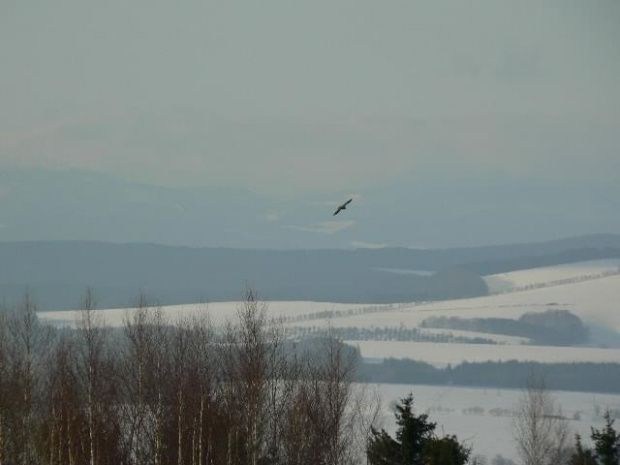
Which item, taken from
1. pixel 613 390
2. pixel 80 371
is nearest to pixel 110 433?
pixel 80 371

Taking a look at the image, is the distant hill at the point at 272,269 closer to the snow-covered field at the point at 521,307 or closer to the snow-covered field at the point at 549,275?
the snow-covered field at the point at 549,275

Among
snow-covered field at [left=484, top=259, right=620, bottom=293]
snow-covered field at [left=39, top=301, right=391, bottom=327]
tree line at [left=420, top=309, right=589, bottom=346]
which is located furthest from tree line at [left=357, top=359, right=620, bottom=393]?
snow-covered field at [left=484, top=259, right=620, bottom=293]

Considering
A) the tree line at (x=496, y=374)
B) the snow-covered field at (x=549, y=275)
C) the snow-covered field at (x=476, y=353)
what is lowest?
the tree line at (x=496, y=374)

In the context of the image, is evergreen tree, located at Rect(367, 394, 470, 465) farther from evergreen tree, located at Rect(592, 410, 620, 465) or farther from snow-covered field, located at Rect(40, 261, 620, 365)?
snow-covered field, located at Rect(40, 261, 620, 365)

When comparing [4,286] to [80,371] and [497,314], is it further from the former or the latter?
[80,371]

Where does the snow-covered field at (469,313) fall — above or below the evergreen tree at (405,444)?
above

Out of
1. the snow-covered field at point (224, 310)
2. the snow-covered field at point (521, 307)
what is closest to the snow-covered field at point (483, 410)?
the snow-covered field at point (224, 310)
